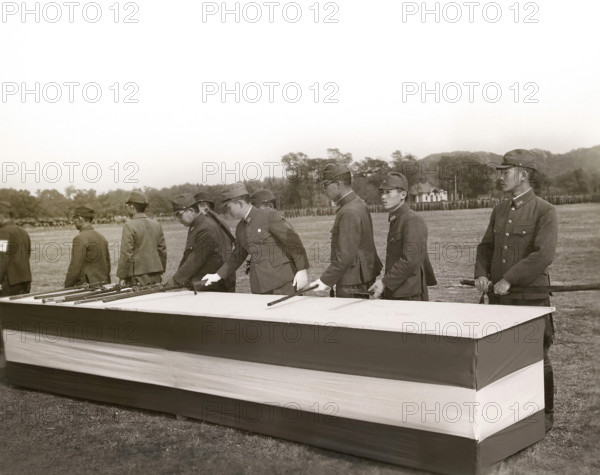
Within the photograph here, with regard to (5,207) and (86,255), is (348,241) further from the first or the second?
(5,207)

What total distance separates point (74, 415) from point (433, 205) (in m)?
16.7

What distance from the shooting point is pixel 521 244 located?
4.27m

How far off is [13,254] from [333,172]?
4.31 m

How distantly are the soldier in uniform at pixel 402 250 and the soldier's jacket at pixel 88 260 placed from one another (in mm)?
3374

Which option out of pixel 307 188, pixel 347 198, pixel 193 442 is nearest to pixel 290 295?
pixel 347 198

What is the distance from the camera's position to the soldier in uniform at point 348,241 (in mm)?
4863

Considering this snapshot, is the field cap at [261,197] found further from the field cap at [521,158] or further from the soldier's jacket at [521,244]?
the field cap at [521,158]

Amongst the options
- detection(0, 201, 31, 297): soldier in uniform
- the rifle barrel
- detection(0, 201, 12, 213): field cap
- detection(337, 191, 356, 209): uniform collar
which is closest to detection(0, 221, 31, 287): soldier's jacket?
detection(0, 201, 31, 297): soldier in uniform

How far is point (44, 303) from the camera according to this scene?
539 cm

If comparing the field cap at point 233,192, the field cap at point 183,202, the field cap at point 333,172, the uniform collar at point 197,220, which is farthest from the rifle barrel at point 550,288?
the field cap at point 183,202

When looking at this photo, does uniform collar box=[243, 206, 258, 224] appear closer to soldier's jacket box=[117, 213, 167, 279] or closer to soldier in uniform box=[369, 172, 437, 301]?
soldier in uniform box=[369, 172, 437, 301]

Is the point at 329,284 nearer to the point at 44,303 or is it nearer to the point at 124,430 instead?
the point at 124,430

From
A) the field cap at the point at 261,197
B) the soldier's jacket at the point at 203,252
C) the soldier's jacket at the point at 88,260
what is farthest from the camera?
the soldier's jacket at the point at 88,260

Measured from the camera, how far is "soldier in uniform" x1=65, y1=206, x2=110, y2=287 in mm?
6723
